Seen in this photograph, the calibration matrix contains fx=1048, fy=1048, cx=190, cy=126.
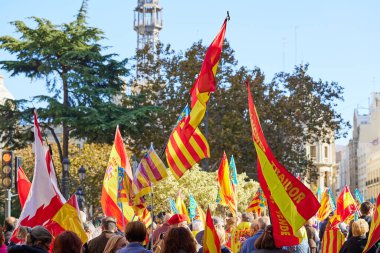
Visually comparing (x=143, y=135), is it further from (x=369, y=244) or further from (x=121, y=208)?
(x=369, y=244)

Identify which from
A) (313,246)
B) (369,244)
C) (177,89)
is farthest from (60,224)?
(177,89)

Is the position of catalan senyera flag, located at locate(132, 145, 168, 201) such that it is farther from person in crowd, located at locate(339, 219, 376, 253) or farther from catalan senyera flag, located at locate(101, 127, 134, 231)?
person in crowd, located at locate(339, 219, 376, 253)

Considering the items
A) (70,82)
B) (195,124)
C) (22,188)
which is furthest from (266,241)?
(70,82)

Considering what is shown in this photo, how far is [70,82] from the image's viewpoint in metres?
42.8

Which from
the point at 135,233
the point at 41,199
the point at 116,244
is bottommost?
the point at 116,244

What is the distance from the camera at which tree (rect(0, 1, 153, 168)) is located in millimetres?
41531

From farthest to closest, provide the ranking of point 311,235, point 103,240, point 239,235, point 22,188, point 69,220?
1. point 311,235
2. point 22,188
3. point 239,235
4. point 69,220
5. point 103,240

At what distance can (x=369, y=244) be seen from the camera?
11008mm

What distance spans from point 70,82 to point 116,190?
24.5 metres

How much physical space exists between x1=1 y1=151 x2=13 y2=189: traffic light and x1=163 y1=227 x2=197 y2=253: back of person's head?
10400 millimetres

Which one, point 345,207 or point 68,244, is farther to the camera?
point 345,207

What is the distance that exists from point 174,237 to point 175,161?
6.93 m

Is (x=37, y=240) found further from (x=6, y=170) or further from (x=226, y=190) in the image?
(x=226, y=190)

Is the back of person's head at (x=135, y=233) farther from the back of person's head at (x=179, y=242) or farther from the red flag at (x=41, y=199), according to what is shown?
the red flag at (x=41, y=199)
